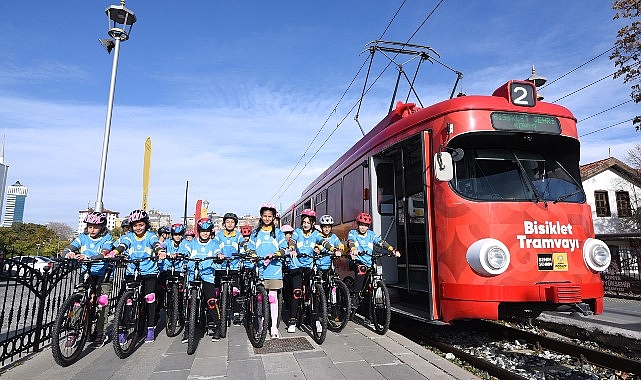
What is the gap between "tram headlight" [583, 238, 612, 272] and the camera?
5.57 m

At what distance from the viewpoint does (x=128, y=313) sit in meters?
5.53

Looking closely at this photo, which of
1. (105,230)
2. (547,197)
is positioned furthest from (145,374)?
(547,197)

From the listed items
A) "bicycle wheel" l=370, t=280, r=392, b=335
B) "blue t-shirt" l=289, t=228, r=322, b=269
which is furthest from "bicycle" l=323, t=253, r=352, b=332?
"bicycle wheel" l=370, t=280, r=392, b=335

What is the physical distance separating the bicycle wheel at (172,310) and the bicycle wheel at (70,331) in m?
1.19

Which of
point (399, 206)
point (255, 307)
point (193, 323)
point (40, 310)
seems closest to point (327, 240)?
point (255, 307)

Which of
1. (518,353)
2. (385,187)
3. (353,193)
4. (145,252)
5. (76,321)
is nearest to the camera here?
(76,321)

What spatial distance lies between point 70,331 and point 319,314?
3.15 meters

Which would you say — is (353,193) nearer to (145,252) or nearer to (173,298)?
(173,298)

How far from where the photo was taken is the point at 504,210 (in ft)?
18.1

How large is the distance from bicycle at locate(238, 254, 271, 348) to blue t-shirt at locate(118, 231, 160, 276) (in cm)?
133

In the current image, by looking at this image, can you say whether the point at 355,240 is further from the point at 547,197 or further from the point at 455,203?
the point at 547,197

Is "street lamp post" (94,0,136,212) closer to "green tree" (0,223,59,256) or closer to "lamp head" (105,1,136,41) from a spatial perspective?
"lamp head" (105,1,136,41)

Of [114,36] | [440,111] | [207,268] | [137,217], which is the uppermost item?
[114,36]

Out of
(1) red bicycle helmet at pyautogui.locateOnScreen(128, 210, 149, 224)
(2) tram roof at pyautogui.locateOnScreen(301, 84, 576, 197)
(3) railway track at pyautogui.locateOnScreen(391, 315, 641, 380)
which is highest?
(2) tram roof at pyautogui.locateOnScreen(301, 84, 576, 197)
